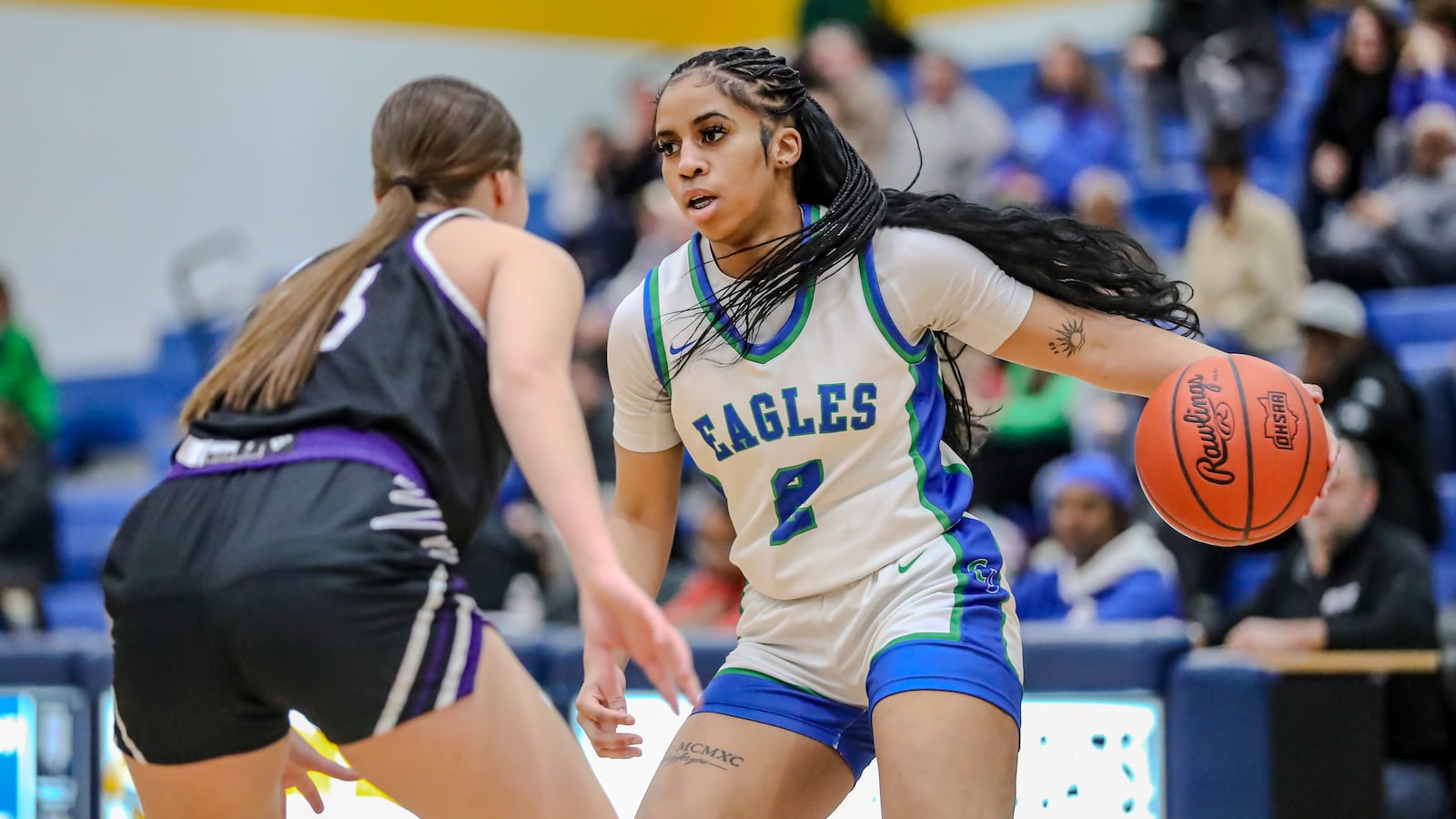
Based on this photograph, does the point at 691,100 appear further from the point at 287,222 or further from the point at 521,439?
the point at 287,222

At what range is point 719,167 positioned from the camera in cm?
307

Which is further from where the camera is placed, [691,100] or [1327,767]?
[1327,767]

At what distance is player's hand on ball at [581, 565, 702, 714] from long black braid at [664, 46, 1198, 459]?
88 cm

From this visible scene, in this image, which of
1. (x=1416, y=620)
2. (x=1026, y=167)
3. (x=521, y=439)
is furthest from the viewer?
(x=1026, y=167)

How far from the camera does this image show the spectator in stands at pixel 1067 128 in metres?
10.3

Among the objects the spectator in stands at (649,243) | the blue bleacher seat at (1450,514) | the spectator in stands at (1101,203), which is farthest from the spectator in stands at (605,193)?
the blue bleacher seat at (1450,514)

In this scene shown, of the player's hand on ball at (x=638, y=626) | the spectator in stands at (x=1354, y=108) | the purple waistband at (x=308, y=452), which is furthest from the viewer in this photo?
the spectator in stands at (x=1354, y=108)

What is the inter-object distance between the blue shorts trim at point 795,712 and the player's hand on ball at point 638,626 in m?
0.72

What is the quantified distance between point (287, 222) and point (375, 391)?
40.2ft

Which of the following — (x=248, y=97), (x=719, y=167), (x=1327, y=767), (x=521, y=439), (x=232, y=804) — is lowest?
(x=1327, y=767)

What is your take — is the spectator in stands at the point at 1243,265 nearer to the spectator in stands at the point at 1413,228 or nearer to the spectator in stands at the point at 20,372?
the spectator in stands at the point at 1413,228

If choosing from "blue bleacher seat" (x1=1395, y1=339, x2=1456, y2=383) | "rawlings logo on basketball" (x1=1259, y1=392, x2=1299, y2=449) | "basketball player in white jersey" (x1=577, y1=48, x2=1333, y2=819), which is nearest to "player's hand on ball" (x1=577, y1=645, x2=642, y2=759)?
"basketball player in white jersey" (x1=577, y1=48, x2=1333, y2=819)

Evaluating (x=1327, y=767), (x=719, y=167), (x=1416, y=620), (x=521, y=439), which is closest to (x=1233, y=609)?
Result: (x=1416, y=620)

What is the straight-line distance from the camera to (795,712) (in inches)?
122
